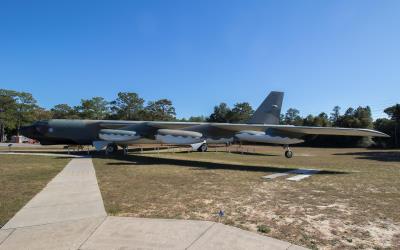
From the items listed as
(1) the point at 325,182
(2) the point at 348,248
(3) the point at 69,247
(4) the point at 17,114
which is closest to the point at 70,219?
(3) the point at 69,247

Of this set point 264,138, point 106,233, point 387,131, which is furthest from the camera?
point 387,131

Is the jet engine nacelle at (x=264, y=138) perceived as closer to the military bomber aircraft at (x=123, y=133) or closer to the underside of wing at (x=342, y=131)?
the military bomber aircraft at (x=123, y=133)

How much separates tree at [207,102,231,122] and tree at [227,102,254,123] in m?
1.11

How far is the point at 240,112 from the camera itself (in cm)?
8212

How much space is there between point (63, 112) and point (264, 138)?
257 feet

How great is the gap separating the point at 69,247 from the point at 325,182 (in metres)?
9.98

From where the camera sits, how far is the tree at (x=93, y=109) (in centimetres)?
8578

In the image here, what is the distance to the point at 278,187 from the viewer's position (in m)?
11.0

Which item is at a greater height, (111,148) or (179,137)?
(179,137)

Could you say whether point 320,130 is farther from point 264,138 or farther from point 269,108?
point 269,108

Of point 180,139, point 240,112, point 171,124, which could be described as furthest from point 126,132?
point 240,112

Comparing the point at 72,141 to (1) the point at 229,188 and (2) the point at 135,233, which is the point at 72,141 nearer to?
(1) the point at 229,188

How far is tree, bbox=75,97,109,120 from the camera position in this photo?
8578cm

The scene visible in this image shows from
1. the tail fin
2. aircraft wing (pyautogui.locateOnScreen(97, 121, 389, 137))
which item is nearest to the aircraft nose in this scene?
aircraft wing (pyautogui.locateOnScreen(97, 121, 389, 137))
